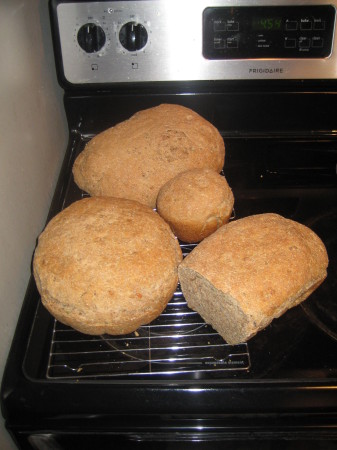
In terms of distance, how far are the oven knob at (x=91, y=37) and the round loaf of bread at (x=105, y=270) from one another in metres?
0.48

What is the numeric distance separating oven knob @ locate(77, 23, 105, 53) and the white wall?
4.3 inches

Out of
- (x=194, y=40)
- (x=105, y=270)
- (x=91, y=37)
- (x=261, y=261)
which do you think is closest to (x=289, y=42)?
(x=194, y=40)

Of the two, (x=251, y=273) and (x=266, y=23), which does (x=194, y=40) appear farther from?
(x=251, y=273)

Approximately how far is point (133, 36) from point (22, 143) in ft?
1.31

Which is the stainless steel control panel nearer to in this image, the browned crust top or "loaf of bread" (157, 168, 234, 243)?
"loaf of bread" (157, 168, 234, 243)

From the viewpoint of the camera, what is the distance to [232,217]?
3.43 feet

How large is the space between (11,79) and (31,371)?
59 centimetres

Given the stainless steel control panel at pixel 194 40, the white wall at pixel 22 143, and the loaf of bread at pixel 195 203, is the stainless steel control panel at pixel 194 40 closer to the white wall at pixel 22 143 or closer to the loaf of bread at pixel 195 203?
the white wall at pixel 22 143

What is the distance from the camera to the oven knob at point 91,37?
1057 mm

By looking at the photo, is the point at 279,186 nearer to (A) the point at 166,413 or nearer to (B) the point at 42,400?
(A) the point at 166,413

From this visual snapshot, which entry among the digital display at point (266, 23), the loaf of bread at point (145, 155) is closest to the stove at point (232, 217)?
the digital display at point (266, 23)

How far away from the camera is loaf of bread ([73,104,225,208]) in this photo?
103cm

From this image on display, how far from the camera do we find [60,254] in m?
0.81

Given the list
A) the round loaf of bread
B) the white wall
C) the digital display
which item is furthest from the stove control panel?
the round loaf of bread
